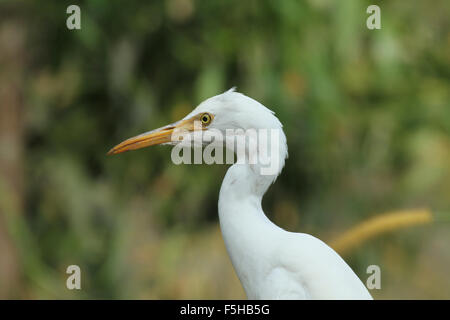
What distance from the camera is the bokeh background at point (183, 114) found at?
2207mm

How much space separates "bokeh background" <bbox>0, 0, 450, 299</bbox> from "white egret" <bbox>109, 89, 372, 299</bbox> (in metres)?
1.21

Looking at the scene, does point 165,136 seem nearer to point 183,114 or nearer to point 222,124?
point 222,124

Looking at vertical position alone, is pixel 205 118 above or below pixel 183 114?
below

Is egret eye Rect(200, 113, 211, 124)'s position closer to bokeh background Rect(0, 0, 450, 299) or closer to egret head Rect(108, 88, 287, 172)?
egret head Rect(108, 88, 287, 172)

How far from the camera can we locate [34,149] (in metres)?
2.61

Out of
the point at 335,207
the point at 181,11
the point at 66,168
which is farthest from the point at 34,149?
the point at 335,207

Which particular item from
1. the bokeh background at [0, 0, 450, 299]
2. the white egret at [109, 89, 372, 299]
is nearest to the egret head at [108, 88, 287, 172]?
the white egret at [109, 89, 372, 299]

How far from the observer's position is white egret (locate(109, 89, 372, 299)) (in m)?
0.89

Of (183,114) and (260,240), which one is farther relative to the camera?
(183,114)

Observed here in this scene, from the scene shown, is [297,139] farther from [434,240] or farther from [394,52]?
[434,240]

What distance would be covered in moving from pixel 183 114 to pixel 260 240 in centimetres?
152

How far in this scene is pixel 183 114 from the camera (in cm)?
240

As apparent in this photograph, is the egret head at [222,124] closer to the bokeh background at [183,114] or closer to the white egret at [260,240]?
the white egret at [260,240]

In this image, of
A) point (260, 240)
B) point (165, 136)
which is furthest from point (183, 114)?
point (260, 240)
